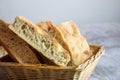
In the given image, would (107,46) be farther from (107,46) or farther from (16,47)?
(16,47)

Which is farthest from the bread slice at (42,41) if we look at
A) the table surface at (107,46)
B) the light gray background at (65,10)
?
the light gray background at (65,10)

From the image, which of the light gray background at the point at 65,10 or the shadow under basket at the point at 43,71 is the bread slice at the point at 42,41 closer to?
the shadow under basket at the point at 43,71

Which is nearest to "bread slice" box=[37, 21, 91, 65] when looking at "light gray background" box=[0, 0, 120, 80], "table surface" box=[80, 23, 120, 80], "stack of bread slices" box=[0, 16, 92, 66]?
"stack of bread slices" box=[0, 16, 92, 66]

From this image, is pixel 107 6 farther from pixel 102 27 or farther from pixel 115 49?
pixel 115 49

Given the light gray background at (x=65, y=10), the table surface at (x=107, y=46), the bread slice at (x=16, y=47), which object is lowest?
the table surface at (x=107, y=46)

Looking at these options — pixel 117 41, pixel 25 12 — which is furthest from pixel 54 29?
pixel 25 12

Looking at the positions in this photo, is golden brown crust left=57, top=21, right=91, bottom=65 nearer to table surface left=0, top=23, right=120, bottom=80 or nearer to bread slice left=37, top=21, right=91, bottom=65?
bread slice left=37, top=21, right=91, bottom=65
